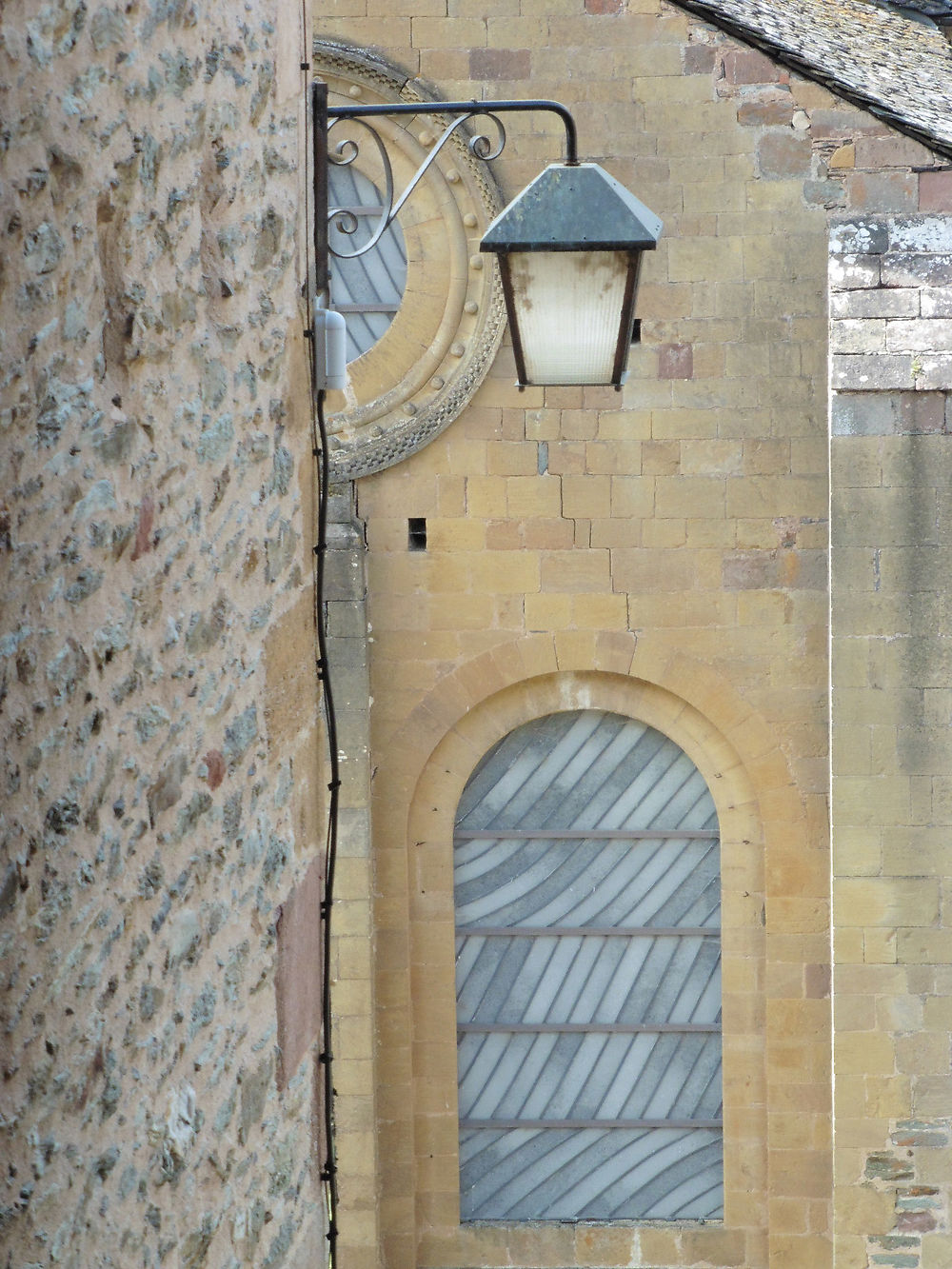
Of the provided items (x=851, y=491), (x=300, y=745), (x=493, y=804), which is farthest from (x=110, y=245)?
(x=493, y=804)

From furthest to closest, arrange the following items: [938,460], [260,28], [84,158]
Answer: [938,460]
[260,28]
[84,158]

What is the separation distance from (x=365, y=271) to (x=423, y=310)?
428mm

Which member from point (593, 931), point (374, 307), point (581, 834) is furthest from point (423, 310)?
point (593, 931)

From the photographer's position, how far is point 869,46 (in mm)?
10883

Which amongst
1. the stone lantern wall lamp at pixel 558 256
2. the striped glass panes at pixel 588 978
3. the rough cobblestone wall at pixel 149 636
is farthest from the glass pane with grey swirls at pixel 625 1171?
the stone lantern wall lamp at pixel 558 256

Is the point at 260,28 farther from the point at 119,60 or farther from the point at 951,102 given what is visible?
the point at 951,102

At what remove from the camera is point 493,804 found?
31.4ft

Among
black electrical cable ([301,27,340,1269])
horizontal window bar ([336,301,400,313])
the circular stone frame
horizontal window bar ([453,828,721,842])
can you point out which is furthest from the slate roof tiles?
black electrical cable ([301,27,340,1269])

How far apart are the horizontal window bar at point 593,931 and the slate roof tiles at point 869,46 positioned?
15.1 ft

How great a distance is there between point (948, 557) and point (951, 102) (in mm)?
3200

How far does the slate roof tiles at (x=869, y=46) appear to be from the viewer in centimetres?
890

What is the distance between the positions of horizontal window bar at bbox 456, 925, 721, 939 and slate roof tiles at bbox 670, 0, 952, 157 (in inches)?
181

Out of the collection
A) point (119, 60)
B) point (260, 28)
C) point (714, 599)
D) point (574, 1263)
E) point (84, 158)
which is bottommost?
point (574, 1263)

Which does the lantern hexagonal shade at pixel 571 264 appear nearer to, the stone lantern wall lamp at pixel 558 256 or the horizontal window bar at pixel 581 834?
the stone lantern wall lamp at pixel 558 256
